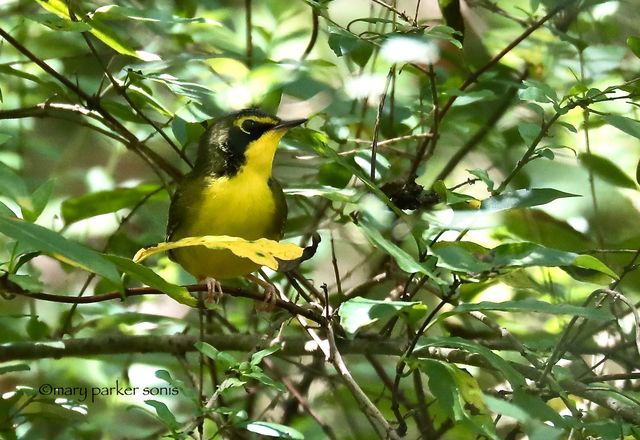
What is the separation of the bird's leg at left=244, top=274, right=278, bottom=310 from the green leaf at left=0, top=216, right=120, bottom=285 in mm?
963

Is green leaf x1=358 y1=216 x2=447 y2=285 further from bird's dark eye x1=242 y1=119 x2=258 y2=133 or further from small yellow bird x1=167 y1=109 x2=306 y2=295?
bird's dark eye x1=242 y1=119 x2=258 y2=133

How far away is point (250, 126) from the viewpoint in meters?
3.46

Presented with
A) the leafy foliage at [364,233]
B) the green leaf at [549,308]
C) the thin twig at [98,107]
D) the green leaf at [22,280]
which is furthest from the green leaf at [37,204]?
the green leaf at [549,308]

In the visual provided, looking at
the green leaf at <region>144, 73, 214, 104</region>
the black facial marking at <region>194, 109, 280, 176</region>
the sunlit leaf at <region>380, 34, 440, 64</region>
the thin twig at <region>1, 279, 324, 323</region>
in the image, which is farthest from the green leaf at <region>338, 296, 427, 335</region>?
the black facial marking at <region>194, 109, 280, 176</region>

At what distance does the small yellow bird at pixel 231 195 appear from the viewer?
3.25 meters

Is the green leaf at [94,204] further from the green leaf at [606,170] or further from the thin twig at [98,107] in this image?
the green leaf at [606,170]

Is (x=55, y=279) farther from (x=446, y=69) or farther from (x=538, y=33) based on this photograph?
(x=538, y=33)

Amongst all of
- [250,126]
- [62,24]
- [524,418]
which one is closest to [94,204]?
[250,126]

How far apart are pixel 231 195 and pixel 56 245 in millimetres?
1822

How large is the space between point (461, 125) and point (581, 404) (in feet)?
3.20

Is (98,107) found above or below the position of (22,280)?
above

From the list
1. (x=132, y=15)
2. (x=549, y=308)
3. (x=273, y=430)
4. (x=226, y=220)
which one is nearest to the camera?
(x=549, y=308)

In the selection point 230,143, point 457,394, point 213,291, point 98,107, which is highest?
point 230,143

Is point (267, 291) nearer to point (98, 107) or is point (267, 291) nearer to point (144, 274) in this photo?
point (98, 107)
